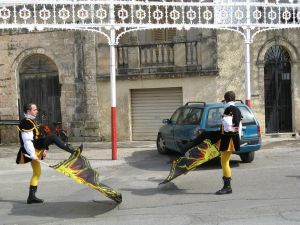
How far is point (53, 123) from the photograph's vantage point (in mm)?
18844

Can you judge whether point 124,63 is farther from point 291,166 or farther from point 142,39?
point 291,166

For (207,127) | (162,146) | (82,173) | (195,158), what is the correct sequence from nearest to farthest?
(82,173) → (195,158) → (207,127) → (162,146)

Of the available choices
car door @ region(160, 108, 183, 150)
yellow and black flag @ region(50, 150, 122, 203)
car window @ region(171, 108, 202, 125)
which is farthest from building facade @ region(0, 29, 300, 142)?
yellow and black flag @ region(50, 150, 122, 203)

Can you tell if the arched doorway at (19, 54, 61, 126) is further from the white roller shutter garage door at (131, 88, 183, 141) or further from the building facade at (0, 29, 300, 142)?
the white roller shutter garage door at (131, 88, 183, 141)

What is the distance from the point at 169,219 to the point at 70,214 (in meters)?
1.74

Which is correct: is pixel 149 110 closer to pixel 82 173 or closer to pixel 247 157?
pixel 247 157

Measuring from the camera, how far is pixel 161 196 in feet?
28.3

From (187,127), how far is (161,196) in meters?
3.80

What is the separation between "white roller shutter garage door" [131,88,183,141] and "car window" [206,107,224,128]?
6618 millimetres

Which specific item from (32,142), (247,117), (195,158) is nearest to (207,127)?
(247,117)

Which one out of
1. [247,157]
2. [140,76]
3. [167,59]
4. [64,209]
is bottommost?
[64,209]

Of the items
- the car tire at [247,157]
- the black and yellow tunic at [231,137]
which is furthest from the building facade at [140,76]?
the black and yellow tunic at [231,137]

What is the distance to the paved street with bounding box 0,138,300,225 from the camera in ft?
23.5

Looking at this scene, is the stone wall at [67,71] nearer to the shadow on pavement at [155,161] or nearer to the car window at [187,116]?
the shadow on pavement at [155,161]
